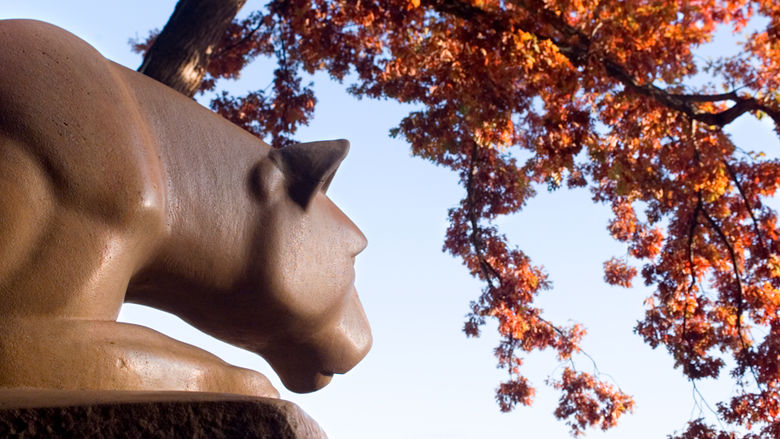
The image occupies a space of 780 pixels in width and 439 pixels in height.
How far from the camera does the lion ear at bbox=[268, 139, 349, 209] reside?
1.99 meters

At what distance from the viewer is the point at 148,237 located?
5.48 ft

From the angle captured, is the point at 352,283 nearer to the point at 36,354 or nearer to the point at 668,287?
the point at 36,354

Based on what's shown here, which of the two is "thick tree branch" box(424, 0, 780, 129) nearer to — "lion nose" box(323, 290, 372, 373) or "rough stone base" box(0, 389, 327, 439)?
"lion nose" box(323, 290, 372, 373)

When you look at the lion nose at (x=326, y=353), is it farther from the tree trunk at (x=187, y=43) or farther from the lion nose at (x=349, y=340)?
the tree trunk at (x=187, y=43)

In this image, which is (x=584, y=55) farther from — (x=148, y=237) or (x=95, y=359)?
(x=95, y=359)

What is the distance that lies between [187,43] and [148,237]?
2658 millimetres

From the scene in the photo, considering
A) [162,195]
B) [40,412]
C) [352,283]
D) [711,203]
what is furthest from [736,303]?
[40,412]

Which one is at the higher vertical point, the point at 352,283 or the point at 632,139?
the point at 632,139

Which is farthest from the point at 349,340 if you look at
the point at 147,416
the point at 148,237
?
the point at 147,416

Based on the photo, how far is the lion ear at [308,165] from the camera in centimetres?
199

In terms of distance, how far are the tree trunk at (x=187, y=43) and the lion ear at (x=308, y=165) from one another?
7.20 feet

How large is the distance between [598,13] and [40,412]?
491 cm

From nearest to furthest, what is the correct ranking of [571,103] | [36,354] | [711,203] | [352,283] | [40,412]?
1. [40,412]
2. [36,354]
3. [352,283]
4. [571,103]
5. [711,203]

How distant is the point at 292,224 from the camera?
6.41 feet
